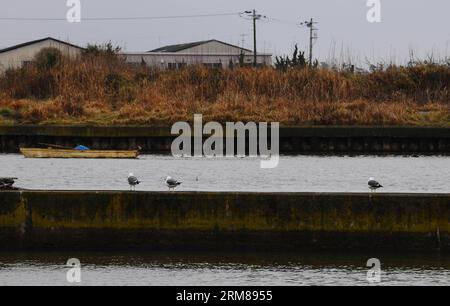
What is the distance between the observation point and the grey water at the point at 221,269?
70.8 feet

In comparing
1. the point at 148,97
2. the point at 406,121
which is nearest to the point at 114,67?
the point at 148,97

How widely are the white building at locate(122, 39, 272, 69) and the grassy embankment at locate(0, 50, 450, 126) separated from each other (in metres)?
15.2

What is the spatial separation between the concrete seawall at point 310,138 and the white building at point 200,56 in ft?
78.7

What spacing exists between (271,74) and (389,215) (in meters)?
33.6

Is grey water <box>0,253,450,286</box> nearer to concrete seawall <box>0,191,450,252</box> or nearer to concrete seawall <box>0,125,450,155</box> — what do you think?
concrete seawall <box>0,191,450,252</box>

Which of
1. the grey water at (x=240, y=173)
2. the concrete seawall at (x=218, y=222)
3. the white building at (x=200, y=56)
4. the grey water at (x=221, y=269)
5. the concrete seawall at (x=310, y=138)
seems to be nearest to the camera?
the grey water at (x=221, y=269)

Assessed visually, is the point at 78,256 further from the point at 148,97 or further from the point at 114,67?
the point at 114,67

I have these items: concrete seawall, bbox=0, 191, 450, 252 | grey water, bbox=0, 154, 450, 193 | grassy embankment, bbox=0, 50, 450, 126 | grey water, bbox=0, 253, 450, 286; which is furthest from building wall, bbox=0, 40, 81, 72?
grey water, bbox=0, 253, 450, 286

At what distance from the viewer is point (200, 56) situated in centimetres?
7881

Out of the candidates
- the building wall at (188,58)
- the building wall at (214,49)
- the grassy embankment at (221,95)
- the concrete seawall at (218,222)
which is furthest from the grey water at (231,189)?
the building wall at (214,49)

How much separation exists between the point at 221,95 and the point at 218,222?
106 feet

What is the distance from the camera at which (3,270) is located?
2219 cm

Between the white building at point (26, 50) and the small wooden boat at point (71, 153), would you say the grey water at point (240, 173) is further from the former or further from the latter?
the white building at point (26, 50)

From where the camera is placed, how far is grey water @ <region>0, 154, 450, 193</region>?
35250 millimetres
